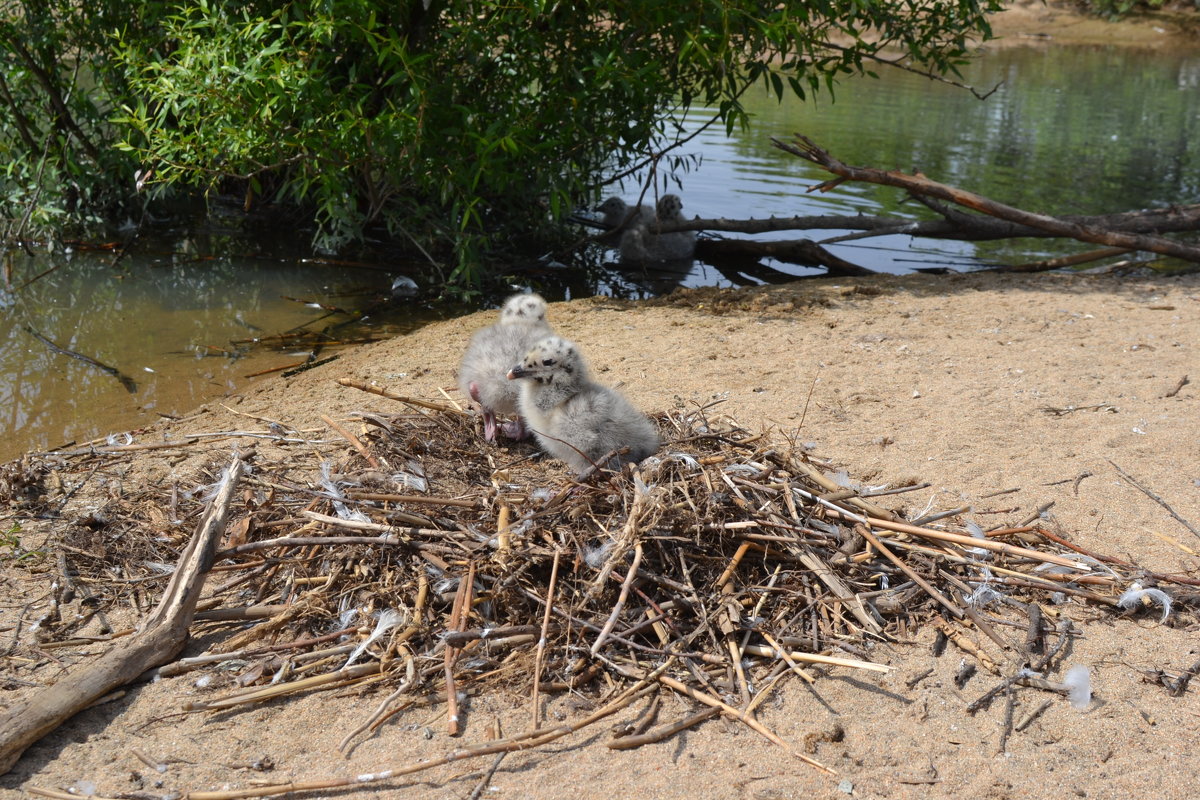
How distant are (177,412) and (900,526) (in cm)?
466

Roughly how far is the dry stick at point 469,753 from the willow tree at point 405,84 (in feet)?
18.0

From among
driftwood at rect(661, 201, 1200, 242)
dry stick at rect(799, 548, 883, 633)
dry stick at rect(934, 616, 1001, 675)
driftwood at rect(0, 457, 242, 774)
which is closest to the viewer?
driftwood at rect(0, 457, 242, 774)

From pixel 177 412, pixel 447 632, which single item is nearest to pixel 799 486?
pixel 447 632

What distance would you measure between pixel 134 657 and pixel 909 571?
2.73 meters

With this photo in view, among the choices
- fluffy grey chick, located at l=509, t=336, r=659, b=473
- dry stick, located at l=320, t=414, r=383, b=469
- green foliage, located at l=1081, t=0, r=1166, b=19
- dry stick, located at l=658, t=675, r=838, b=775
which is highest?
green foliage, located at l=1081, t=0, r=1166, b=19

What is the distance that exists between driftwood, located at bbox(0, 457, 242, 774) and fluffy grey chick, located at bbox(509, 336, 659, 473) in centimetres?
136

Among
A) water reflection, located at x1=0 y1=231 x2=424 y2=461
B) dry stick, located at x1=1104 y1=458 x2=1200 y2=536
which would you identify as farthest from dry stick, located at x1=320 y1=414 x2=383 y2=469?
dry stick, located at x1=1104 y1=458 x2=1200 y2=536

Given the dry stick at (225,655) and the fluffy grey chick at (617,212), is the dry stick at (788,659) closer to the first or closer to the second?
the dry stick at (225,655)

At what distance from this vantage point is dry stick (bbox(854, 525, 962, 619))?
3.66 metres

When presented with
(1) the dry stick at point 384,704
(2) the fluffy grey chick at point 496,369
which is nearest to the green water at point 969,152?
(2) the fluffy grey chick at point 496,369

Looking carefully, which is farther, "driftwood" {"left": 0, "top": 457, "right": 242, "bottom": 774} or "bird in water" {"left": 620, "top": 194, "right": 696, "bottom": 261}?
"bird in water" {"left": 620, "top": 194, "right": 696, "bottom": 261}

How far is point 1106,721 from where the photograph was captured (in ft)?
10.7

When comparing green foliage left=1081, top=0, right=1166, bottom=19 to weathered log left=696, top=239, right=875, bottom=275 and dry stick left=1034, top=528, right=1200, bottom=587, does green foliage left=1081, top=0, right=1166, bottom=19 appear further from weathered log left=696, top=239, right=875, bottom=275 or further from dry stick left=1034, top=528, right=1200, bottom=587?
dry stick left=1034, top=528, right=1200, bottom=587

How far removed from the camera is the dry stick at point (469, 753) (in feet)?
9.45
